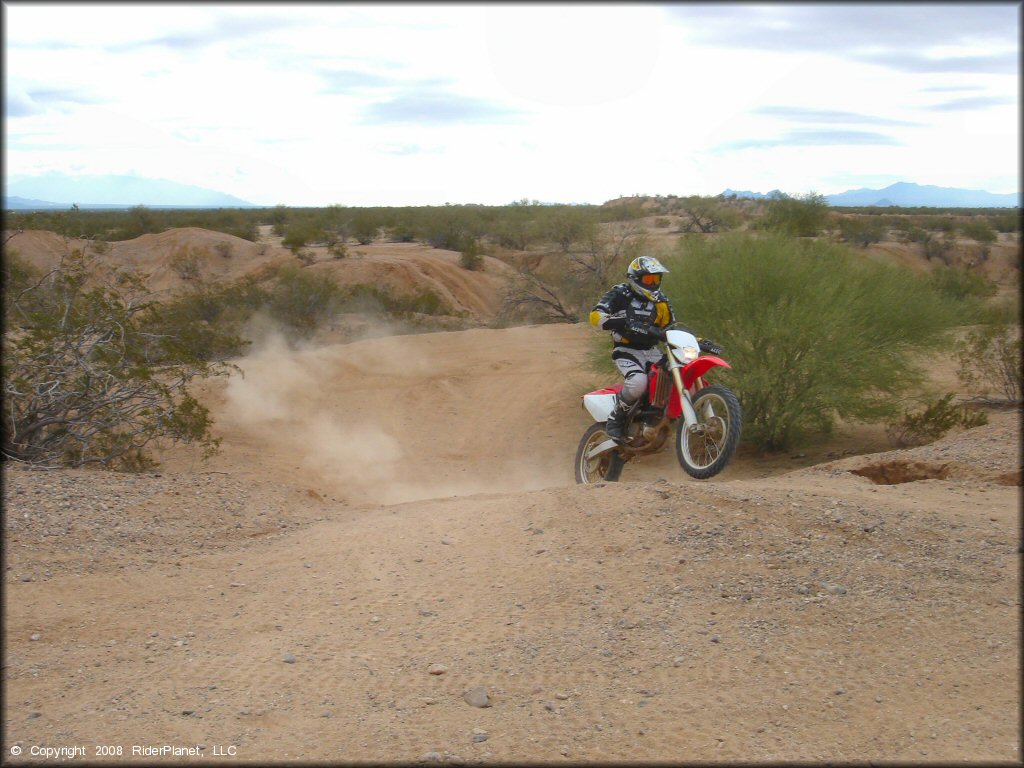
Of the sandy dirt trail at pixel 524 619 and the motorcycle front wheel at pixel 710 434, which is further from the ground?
the motorcycle front wheel at pixel 710 434

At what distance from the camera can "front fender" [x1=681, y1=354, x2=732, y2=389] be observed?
26.2 feet

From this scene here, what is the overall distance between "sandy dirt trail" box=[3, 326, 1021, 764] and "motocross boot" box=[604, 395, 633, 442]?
1388 millimetres

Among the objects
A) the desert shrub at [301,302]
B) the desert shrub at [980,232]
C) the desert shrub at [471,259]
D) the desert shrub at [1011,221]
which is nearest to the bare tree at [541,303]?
the desert shrub at [301,302]

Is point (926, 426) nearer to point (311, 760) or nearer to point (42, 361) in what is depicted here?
point (311, 760)

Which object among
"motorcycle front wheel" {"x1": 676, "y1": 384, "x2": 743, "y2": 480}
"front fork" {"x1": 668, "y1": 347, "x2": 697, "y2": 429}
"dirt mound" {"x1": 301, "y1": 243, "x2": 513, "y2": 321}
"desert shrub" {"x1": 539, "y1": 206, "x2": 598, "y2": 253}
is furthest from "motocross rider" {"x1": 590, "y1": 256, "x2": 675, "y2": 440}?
"desert shrub" {"x1": 539, "y1": 206, "x2": 598, "y2": 253}

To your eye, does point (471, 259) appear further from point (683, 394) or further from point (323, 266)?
point (683, 394)

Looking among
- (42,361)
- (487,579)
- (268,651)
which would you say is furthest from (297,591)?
(42,361)

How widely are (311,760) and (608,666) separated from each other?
1.76 m

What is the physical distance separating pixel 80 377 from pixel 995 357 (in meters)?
13.8

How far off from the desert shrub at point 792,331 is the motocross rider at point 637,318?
3817mm

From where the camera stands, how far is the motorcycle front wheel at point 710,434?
759cm

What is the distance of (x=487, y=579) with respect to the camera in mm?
6371

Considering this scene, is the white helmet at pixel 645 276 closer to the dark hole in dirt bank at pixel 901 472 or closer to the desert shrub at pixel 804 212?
the dark hole in dirt bank at pixel 901 472

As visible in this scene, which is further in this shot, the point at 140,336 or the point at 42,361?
the point at 140,336
